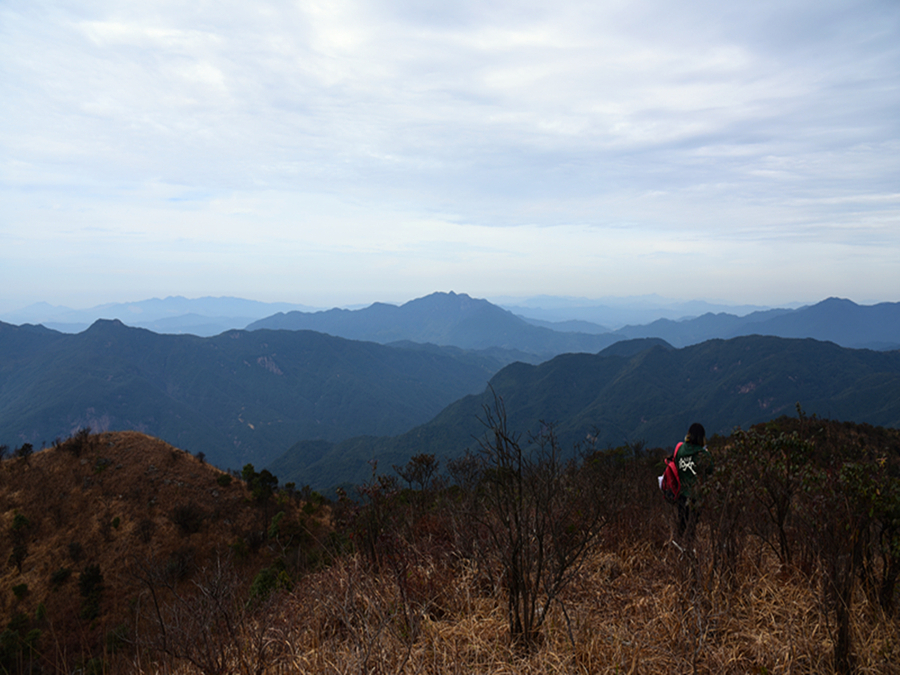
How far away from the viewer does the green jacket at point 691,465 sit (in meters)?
6.71

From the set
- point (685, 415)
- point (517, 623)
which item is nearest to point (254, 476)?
point (517, 623)

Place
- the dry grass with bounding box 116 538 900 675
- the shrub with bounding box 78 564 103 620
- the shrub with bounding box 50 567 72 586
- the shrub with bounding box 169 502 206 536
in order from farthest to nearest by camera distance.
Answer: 1. the shrub with bounding box 169 502 206 536
2. the shrub with bounding box 50 567 72 586
3. the shrub with bounding box 78 564 103 620
4. the dry grass with bounding box 116 538 900 675

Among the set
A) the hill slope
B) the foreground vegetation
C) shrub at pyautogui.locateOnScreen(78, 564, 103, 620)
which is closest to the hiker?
the foreground vegetation

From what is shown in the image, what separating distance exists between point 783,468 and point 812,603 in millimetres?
1583

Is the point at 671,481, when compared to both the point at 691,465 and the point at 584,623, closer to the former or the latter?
the point at 691,465

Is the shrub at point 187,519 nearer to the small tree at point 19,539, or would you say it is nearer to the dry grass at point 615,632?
the small tree at point 19,539

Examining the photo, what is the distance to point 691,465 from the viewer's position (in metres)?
7.01

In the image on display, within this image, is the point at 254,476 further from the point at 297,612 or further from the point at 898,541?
the point at 898,541

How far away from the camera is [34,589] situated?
2456 cm

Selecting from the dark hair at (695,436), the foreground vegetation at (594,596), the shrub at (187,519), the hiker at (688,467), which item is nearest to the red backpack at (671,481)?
the hiker at (688,467)

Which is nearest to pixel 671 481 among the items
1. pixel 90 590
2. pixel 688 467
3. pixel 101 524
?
pixel 688 467

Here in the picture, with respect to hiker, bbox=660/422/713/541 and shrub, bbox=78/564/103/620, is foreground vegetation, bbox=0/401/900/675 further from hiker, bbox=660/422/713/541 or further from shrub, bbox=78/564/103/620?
shrub, bbox=78/564/103/620

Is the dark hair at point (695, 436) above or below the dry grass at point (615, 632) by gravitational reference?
above

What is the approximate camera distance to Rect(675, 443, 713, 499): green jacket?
22.0 feet
